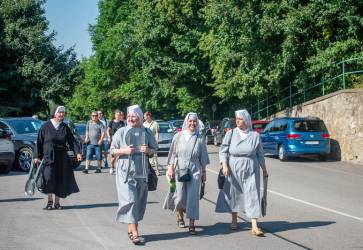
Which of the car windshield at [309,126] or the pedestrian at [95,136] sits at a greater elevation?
the car windshield at [309,126]

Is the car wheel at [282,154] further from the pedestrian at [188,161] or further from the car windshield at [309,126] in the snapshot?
the pedestrian at [188,161]

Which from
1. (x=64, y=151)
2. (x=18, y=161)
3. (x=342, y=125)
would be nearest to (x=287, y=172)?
(x=342, y=125)

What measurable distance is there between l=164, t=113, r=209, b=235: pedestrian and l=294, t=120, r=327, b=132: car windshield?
1594 centimetres

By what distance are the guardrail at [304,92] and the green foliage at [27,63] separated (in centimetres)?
1409

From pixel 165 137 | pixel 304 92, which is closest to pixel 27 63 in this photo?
pixel 165 137

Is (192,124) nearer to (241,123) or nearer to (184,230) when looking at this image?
(241,123)

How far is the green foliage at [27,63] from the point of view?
42969 mm

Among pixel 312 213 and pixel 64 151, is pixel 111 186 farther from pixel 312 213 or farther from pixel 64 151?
pixel 312 213

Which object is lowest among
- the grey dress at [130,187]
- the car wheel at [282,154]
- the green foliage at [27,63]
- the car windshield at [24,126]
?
the grey dress at [130,187]

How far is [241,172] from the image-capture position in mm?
9461

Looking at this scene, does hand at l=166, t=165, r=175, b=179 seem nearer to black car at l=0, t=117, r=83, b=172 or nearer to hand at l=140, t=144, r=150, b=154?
hand at l=140, t=144, r=150, b=154

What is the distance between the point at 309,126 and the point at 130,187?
17.3 metres

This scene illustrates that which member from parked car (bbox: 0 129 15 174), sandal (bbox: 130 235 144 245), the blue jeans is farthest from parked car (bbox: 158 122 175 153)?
sandal (bbox: 130 235 144 245)

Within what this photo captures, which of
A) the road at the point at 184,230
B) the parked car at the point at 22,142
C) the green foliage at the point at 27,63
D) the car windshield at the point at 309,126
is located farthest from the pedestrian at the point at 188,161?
the green foliage at the point at 27,63
